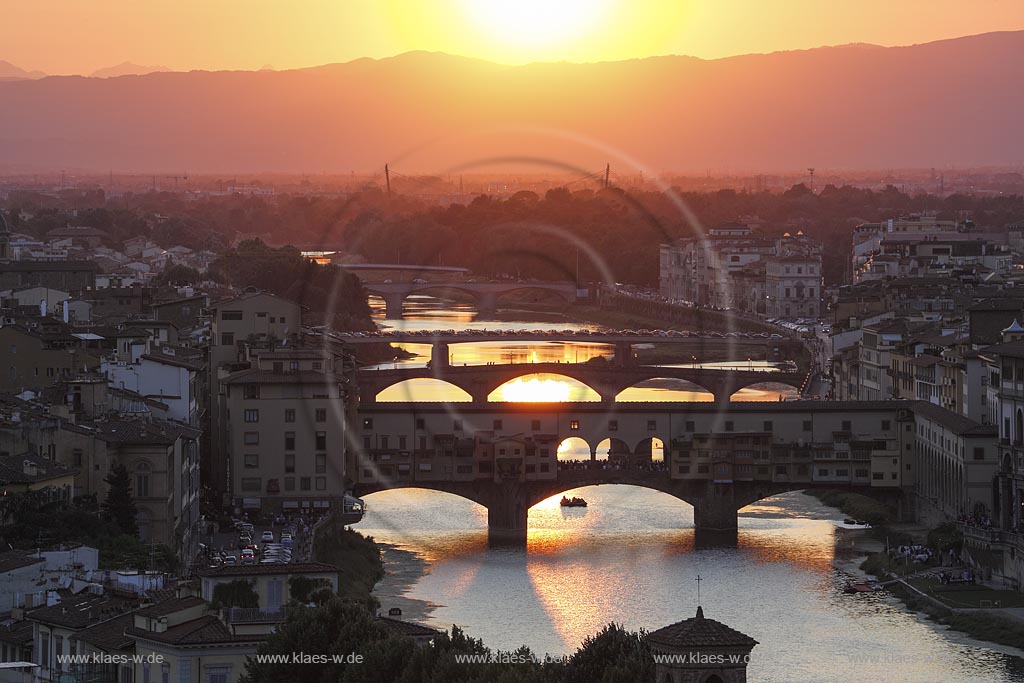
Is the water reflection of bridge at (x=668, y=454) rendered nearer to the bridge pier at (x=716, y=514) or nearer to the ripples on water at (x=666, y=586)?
the bridge pier at (x=716, y=514)

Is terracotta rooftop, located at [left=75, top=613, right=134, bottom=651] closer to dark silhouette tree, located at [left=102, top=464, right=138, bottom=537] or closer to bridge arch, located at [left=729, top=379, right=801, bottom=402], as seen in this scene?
dark silhouette tree, located at [left=102, top=464, right=138, bottom=537]

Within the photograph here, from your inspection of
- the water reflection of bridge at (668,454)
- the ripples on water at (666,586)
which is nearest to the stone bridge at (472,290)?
the ripples on water at (666,586)

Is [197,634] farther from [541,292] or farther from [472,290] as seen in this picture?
[541,292]

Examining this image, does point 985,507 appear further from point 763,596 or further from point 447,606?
point 447,606

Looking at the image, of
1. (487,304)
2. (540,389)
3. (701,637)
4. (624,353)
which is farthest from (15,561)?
(487,304)

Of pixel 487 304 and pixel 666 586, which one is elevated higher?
pixel 487 304

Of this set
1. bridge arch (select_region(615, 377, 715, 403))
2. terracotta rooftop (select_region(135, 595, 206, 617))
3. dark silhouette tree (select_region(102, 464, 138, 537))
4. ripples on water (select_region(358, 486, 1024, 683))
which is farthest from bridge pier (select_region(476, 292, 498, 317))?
terracotta rooftop (select_region(135, 595, 206, 617))
